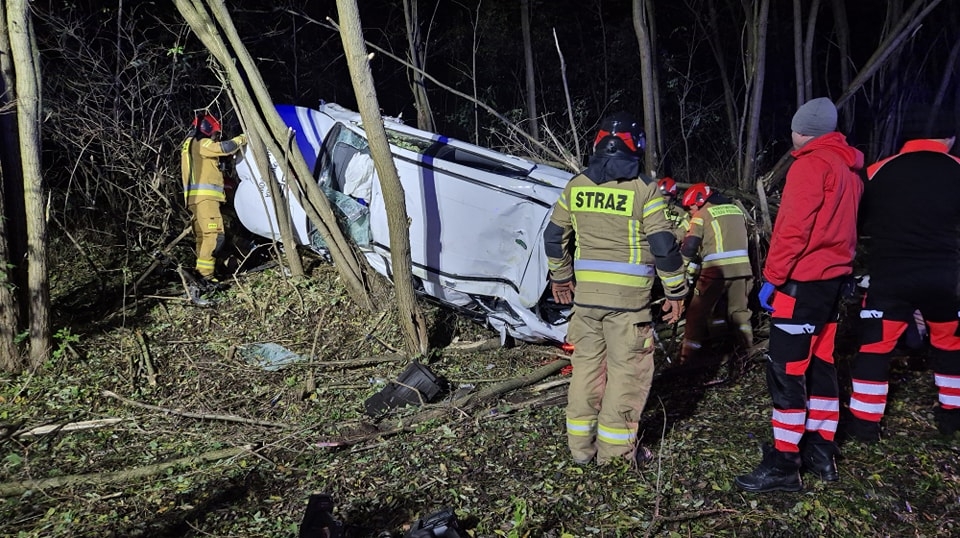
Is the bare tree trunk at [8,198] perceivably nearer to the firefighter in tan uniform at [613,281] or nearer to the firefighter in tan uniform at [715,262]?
the firefighter in tan uniform at [613,281]

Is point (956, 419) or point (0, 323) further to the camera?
point (0, 323)

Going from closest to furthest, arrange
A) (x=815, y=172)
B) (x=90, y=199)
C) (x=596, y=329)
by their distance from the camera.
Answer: (x=815, y=172) < (x=596, y=329) < (x=90, y=199)

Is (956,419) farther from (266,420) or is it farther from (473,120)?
(473,120)

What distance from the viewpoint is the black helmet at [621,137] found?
3.27 meters

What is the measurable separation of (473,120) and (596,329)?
8.88 m

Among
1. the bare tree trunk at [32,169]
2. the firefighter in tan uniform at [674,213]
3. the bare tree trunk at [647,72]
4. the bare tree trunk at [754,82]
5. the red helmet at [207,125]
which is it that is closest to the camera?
the bare tree trunk at [32,169]

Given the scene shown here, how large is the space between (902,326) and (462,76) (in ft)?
31.6

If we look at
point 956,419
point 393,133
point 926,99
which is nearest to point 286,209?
point 393,133

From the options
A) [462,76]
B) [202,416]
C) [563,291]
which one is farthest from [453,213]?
[462,76]

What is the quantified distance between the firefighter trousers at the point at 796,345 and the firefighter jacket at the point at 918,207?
1.54 feet

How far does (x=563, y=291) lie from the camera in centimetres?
373

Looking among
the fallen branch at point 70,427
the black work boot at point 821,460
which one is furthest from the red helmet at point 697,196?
the fallen branch at point 70,427

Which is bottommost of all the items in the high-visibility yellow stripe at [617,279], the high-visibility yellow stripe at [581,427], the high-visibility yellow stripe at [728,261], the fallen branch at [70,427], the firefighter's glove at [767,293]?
the fallen branch at [70,427]

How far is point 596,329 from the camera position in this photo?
3.49m
